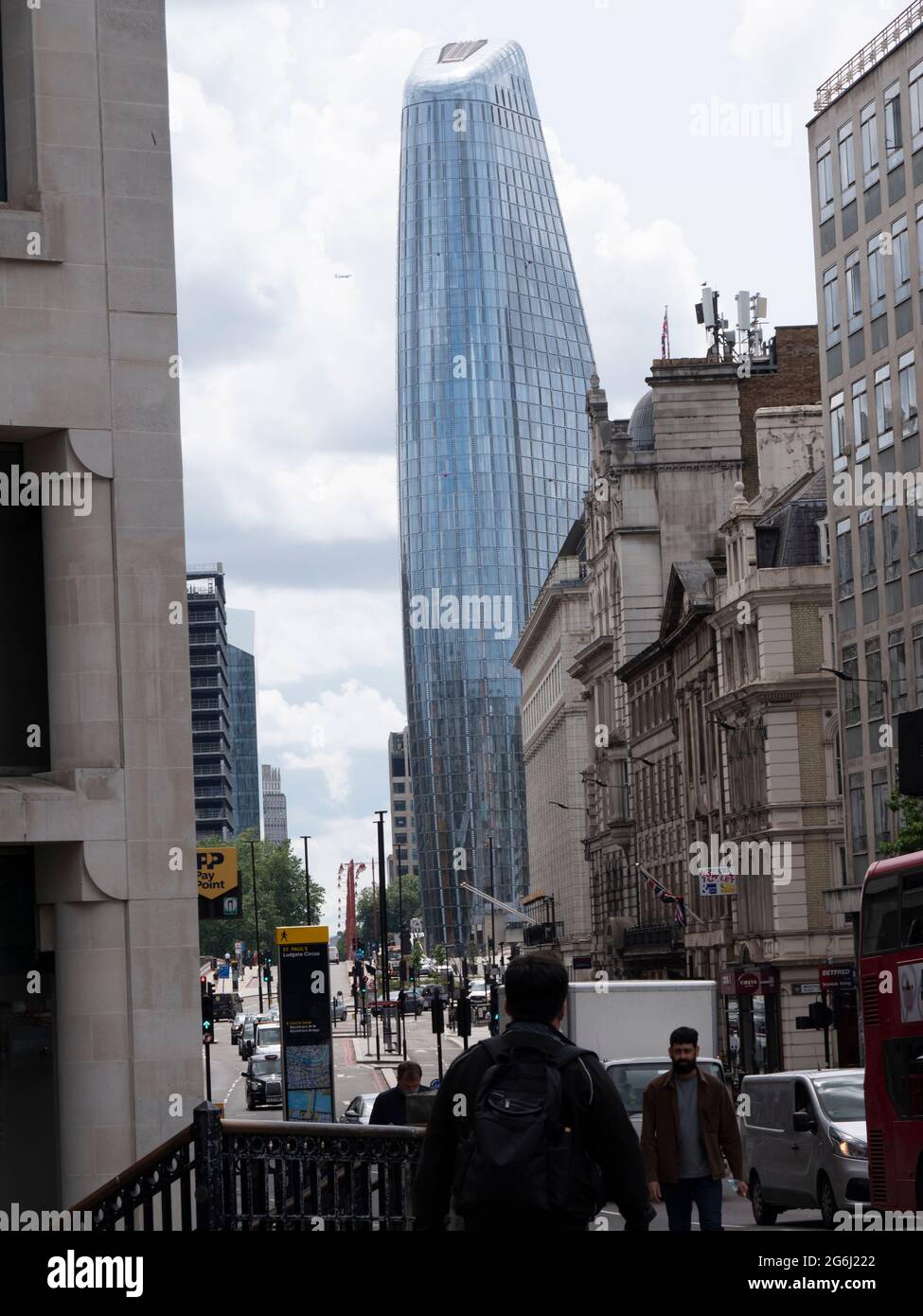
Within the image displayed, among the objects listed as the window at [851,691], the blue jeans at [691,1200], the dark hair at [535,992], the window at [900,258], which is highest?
Answer: the window at [900,258]

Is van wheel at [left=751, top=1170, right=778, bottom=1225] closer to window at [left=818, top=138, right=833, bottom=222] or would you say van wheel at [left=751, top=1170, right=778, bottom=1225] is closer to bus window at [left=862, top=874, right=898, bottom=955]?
bus window at [left=862, top=874, right=898, bottom=955]

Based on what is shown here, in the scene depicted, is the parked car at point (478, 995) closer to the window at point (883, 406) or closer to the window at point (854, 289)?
the window at point (854, 289)

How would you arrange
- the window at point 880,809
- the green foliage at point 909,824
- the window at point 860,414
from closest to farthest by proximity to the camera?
the green foliage at point 909,824 → the window at point 880,809 → the window at point 860,414

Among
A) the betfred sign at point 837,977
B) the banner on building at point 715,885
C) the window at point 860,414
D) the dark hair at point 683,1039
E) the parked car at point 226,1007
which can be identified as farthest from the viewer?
the parked car at point 226,1007

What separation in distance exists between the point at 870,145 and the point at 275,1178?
56090mm

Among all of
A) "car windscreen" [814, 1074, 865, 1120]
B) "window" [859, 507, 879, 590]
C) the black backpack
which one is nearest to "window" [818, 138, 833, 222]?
"window" [859, 507, 879, 590]

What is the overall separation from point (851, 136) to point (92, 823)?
53.3 meters

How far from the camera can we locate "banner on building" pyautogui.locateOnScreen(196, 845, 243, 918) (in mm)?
36969

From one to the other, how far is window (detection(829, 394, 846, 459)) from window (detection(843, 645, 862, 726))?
6.36m

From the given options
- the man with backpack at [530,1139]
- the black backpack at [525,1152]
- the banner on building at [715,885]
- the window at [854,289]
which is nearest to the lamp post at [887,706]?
the banner on building at [715,885]

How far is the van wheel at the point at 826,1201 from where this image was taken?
80.6 feet

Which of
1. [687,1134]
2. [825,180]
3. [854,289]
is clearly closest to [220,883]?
[687,1134]
